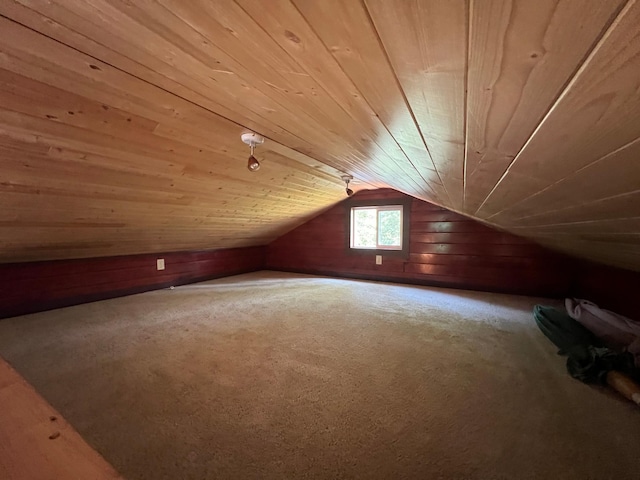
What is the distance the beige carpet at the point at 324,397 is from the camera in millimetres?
1034

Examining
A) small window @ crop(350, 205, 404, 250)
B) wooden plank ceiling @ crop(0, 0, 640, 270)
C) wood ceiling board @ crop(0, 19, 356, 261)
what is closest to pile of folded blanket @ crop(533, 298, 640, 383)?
wooden plank ceiling @ crop(0, 0, 640, 270)

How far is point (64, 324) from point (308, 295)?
2338mm

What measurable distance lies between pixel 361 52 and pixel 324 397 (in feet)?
4.81

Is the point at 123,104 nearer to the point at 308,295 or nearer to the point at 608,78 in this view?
the point at 608,78

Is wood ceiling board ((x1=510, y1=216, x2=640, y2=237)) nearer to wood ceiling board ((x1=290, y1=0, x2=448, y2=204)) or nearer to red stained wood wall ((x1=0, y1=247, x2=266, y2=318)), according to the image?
wood ceiling board ((x1=290, y1=0, x2=448, y2=204))

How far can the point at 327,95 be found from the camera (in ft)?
2.60

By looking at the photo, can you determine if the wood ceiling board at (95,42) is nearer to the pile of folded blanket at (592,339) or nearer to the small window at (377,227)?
the pile of folded blanket at (592,339)

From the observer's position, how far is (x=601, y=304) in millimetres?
2584

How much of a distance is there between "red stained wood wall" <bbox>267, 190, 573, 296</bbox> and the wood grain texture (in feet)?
12.4

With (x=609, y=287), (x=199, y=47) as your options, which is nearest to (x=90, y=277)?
(x=199, y=47)

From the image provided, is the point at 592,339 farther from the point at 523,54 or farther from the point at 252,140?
the point at 252,140

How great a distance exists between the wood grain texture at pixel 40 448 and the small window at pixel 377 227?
3.80 m

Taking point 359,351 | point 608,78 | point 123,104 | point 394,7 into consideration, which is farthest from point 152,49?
A: point 359,351

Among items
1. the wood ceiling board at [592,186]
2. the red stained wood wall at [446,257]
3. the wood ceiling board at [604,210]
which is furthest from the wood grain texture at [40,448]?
the red stained wood wall at [446,257]
